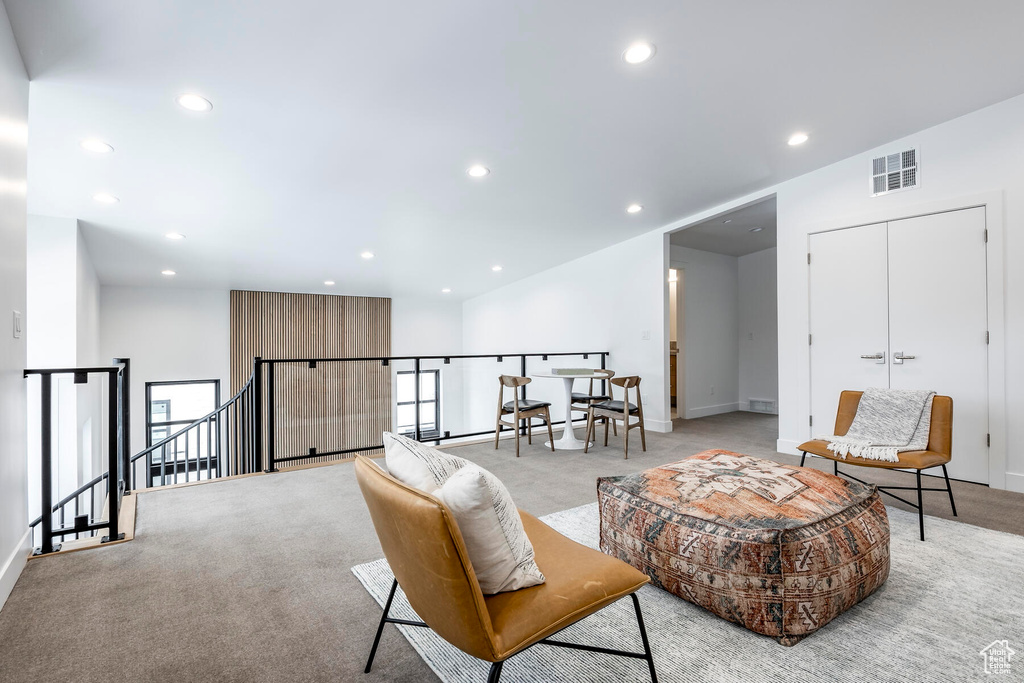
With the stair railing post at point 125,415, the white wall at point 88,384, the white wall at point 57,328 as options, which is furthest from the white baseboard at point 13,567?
the white wall at point 88,384

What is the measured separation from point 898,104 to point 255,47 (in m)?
3.86

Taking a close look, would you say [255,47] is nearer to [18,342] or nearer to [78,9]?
[78,9]

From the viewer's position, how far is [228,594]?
78.0 inches

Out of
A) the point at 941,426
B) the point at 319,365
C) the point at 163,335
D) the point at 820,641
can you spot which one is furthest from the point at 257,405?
the point at 163,335

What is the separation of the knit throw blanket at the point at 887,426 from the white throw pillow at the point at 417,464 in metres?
2.45

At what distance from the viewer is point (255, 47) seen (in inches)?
89.0

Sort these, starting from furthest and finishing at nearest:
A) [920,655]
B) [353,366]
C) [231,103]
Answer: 1. [353,366]
2. [231,103]
3. [920,655]

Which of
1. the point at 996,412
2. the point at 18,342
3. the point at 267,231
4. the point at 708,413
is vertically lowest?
the point at 708,413

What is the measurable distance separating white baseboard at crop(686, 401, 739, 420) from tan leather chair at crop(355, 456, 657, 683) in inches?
235

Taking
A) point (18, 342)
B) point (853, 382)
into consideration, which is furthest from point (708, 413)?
point (18, 342)

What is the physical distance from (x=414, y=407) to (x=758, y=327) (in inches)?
218

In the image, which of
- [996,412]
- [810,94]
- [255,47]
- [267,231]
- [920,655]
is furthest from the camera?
[267,231]

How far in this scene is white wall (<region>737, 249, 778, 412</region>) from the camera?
723 centimetres

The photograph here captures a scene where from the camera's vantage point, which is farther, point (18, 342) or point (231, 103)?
point (231, 103)
